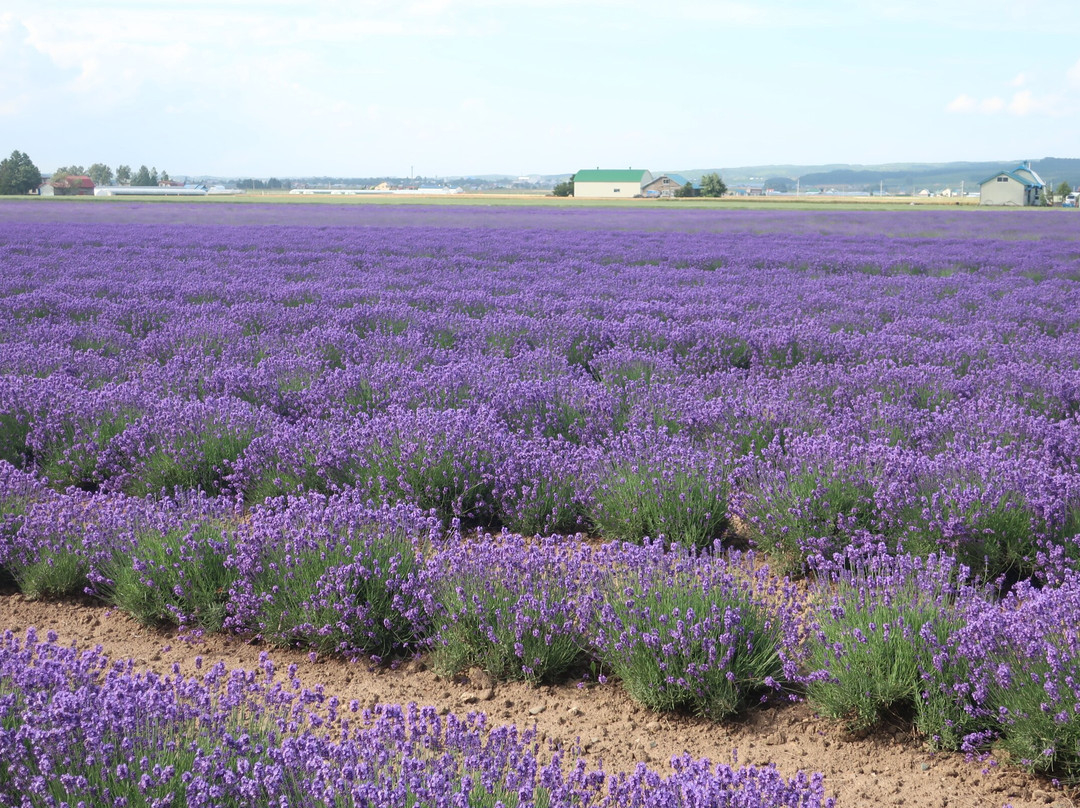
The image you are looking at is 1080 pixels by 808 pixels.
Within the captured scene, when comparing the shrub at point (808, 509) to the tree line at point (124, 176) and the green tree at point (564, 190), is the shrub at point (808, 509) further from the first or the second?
the tree line at point (124, 176)

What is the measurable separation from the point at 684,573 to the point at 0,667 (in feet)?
6.83

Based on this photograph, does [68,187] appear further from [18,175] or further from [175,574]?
[175,574]

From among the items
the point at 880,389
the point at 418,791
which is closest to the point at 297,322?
the point at 880,389

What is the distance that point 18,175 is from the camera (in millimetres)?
75250

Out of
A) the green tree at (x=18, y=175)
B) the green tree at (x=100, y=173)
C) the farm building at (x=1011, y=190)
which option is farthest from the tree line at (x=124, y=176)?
the farm building at (x=1011, y=190)

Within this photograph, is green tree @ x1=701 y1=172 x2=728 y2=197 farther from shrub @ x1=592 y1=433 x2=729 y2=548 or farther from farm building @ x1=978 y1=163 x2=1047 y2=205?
shrub @ x1=592 y1=433 x2=729 y2=548

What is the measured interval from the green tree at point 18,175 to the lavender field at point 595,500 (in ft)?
260

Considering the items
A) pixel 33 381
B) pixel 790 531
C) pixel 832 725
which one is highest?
pixel 33 381

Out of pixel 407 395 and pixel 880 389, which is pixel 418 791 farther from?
pixel 880 389

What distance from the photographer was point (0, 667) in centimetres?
238

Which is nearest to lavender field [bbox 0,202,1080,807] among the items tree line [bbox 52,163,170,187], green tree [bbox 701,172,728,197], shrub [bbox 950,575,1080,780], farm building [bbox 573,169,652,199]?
shrub [bbox 950,575,1080,780]

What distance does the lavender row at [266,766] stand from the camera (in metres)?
1.83

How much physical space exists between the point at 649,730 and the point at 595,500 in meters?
1.53

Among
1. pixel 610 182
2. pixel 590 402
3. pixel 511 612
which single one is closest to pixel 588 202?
pixel 610 182
